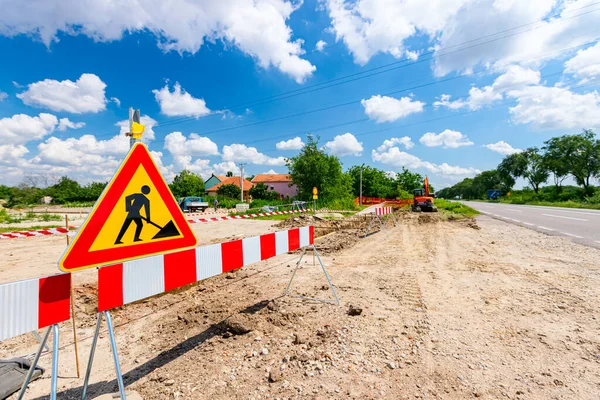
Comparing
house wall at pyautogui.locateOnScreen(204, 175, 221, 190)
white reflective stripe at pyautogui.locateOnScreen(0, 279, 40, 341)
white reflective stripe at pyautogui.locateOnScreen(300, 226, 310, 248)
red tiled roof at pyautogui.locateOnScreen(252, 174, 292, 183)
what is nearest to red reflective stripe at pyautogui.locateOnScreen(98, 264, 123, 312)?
white reflective stripe at pyautogui.locateOnScreen(0, 279, 40, 341)

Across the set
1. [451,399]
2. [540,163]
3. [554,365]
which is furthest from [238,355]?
[540,163]

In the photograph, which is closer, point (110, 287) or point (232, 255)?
point (110, 287)

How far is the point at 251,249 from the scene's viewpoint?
368 centimetres

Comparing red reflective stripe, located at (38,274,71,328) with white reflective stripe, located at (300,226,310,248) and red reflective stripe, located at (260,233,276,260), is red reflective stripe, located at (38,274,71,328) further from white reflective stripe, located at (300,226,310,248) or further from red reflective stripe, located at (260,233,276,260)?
white reflective stripe, located at (300,226,310,248)

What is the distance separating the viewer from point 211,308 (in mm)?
4090

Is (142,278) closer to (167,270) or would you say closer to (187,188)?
(167,270)

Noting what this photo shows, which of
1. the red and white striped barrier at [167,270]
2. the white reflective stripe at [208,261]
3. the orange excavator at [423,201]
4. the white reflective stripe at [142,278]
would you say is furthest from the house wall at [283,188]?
the white reflective stripe at [142,278]

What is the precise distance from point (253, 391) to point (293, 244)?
2.36 m

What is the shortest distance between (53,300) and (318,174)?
3469cm

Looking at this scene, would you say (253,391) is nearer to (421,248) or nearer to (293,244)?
(293,244)

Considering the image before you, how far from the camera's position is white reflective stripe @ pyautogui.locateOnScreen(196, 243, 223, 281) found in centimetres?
293

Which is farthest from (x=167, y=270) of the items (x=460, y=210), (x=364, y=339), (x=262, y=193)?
(x=262, y=193)

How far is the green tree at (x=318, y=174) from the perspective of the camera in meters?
36.2

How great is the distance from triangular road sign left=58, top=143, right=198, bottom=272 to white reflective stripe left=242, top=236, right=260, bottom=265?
81 cm
